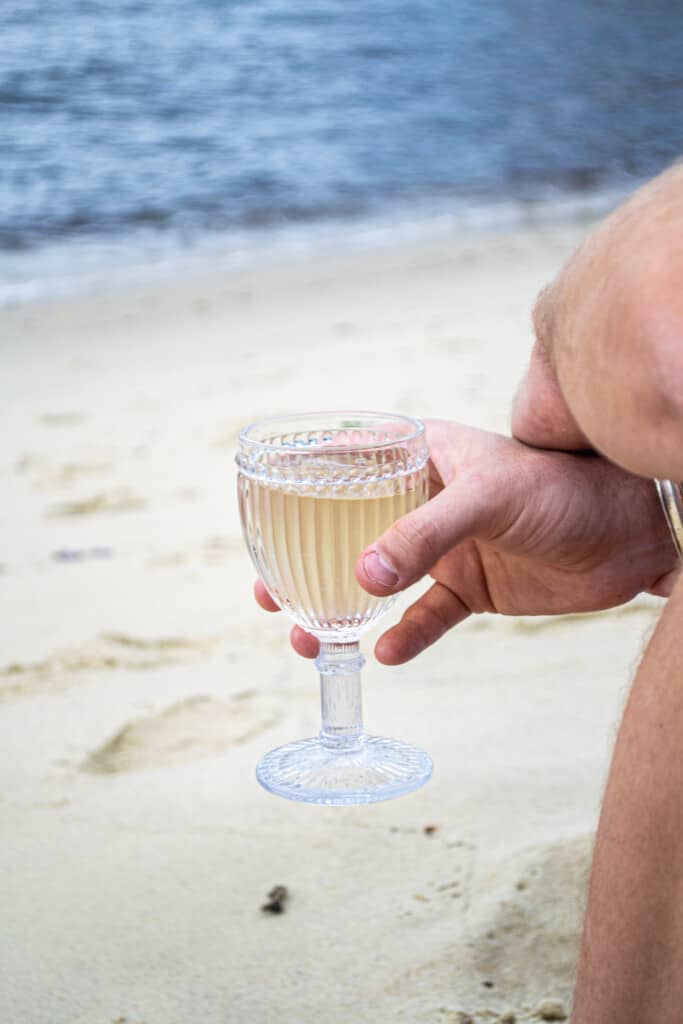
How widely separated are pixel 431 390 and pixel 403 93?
8.35 metres

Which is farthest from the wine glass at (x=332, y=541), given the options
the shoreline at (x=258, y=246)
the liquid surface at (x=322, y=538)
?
the shoreline at (x=258, y=246)

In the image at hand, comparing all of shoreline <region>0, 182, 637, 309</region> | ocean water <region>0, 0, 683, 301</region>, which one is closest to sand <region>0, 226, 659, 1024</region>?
shoreline <region>0, 182, 637, 309</region>

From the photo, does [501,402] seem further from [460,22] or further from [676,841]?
[460,22]

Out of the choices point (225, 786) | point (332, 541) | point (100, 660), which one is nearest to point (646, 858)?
point (332, 541)

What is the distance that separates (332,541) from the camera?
4.26 ft

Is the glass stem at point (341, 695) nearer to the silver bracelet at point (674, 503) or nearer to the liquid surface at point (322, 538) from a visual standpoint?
the liquid surface at point (322, 538)

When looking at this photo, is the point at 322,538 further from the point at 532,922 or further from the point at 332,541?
the point at 532,922

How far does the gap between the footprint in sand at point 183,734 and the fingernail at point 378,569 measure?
71 cm

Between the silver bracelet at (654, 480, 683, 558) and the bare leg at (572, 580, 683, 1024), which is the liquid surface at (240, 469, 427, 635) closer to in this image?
the silver bracelet at (654, 480, 683, 558)

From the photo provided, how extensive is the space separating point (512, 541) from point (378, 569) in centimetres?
25

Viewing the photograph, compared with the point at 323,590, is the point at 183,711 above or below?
below

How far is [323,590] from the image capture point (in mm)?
1335

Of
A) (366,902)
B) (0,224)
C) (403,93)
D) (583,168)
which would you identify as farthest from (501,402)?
(403,93)

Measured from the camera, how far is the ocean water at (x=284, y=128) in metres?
7.20
